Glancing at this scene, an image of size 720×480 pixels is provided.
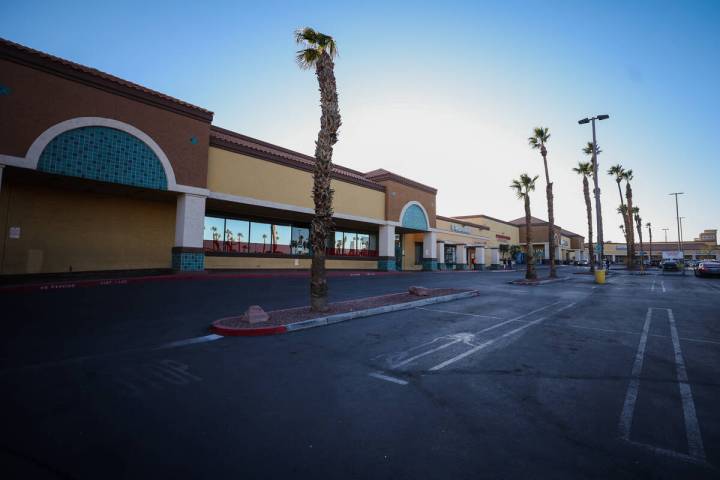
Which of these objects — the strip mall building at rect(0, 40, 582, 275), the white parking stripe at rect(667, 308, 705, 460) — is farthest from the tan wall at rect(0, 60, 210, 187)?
the white parking stripe at rect(667, 308, 705, 460)

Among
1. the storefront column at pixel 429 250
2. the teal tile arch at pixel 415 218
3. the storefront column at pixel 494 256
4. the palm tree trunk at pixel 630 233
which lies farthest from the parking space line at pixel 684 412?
the storefront column at pixel 494 256

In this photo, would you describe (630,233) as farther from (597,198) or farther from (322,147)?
(322,147)

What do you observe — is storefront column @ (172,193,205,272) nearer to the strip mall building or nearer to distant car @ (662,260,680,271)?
the strip mall building

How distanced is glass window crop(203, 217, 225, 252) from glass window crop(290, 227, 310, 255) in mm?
5546

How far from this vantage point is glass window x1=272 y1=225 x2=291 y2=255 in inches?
963

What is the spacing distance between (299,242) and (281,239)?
5.48ft

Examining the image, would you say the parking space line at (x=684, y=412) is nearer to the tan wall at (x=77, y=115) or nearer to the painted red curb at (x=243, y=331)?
the painted red curb at (x=243, y=331)

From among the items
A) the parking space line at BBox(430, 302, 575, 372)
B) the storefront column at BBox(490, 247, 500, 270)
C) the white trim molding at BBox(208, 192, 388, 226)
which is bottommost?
the parking space line at BBox(430, 302, 575, 372)

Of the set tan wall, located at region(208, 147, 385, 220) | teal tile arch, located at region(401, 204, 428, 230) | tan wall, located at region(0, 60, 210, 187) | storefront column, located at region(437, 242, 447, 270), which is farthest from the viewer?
storefront column, located at region(437, 242, 447, 270)

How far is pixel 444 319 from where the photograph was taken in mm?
9055

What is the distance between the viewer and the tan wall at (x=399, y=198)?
96.3 feet

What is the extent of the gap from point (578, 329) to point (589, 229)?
32715 millimetres

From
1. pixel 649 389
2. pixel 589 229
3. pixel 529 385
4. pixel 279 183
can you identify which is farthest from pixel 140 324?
pixel 589 229

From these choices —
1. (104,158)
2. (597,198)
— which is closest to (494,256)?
(597,198)
